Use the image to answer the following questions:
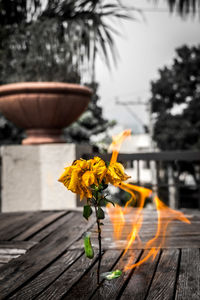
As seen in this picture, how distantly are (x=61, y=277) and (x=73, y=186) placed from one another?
19.1 inches

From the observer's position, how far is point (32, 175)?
362 cm

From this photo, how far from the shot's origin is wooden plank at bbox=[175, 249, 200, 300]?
51.3 inches

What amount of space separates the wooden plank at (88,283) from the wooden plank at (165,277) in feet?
0.66

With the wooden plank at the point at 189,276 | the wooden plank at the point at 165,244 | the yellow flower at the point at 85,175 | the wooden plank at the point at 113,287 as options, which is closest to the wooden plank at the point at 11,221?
the wooden plank at the point at 165,244

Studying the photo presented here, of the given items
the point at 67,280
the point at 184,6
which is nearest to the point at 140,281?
the point at 67,280

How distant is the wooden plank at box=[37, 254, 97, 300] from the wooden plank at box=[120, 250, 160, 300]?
0.20 metres

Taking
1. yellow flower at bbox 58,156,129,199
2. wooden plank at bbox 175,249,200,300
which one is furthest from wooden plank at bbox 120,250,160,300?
yellow flower at bbox 58,156,129,199

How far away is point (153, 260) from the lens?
5.57 ft

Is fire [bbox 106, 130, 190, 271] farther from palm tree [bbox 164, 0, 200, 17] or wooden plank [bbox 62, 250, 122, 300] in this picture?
palm tree [bbox 164, 0, 200, 17]

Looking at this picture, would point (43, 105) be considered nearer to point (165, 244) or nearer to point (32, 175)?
point (32, 175)

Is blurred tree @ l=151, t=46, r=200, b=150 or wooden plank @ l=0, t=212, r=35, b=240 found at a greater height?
blurred tree @ l=151, t=46, r=200, b=150

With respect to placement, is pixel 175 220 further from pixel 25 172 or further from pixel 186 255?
pixel 25 172

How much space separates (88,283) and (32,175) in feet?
7.47

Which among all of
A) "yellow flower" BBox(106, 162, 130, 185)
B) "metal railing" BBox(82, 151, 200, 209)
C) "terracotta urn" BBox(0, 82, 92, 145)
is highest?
"terracotta urn" BBox(0, 82, 92, 145)
